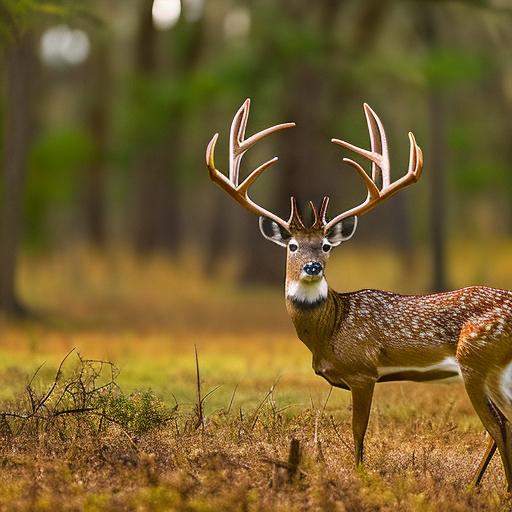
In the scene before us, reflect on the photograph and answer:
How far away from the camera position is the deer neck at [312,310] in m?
6.98

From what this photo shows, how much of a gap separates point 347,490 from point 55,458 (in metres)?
1.83

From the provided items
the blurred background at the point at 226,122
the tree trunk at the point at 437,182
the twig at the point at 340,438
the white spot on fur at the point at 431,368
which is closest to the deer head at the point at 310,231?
the white spot on fur at the point at 431,368

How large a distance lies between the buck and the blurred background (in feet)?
16.6

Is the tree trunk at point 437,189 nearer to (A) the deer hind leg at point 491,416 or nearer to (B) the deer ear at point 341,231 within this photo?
(B) the deer ear at point 341,231

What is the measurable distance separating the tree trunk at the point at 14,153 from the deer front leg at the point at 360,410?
10093 mm

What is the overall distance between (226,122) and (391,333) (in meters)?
21.6

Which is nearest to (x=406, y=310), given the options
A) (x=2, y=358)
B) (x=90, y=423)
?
(x=90, y=423)

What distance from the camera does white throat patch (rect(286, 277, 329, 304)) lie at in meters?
6.98

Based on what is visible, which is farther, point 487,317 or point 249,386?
point 249,386

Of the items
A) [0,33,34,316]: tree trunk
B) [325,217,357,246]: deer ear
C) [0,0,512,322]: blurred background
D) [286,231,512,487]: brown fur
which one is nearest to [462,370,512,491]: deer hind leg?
[286,231,512,487]: brown fur

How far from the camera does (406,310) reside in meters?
7.08

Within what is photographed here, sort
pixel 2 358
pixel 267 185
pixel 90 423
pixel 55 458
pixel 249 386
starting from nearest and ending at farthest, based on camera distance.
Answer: pixel 55 458 → pixel 90 423 → pixel 249 386 → pixel 2 358 → pixel 267 185

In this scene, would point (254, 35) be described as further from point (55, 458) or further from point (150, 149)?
point (55, 458)

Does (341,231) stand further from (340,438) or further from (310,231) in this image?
(340,438)
